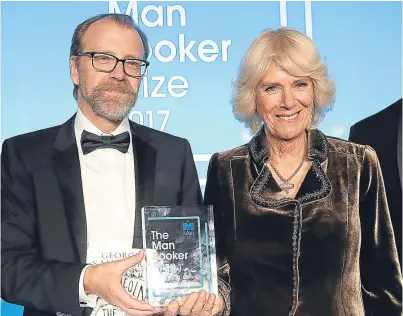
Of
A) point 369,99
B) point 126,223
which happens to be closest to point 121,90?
point 126,223

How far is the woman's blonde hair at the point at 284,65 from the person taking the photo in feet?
7.21

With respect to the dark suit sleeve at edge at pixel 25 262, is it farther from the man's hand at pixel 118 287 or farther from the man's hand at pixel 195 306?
the man's hand at pixel 195 306

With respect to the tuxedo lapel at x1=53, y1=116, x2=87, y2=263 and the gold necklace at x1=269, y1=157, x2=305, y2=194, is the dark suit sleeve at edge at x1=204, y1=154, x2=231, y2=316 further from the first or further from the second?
the tuxedo lapel at x1=53, y1=116, x2=87, y2=263

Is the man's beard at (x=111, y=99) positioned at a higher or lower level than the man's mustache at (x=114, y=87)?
lower

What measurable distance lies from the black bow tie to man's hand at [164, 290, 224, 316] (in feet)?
2.00

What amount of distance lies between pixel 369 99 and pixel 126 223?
1157 millimetres

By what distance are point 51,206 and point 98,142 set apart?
11.2 inches

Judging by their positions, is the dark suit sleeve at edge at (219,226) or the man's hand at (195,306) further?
the dark suit sleeve at edge at (219,226)

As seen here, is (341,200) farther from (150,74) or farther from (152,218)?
(150,74)

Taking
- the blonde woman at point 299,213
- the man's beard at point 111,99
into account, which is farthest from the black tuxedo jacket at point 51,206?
the blonde woman at point 299,213

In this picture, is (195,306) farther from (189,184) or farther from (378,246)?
(378,246)

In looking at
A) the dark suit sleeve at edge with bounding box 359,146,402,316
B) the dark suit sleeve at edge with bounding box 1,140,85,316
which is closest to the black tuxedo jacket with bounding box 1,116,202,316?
the dark suit sleeve at edge with bounding box 1,140,85,316

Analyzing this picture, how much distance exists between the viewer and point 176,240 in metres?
2.12

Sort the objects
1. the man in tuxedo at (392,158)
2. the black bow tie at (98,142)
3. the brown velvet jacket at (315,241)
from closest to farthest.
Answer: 1. the brown velvet jacket at (315,241)
2. the black bow tie at (98,142)
3. the man in tuxedo at (392,158)
